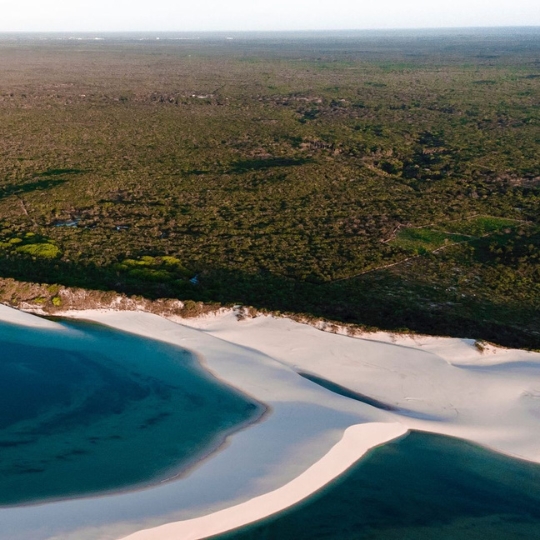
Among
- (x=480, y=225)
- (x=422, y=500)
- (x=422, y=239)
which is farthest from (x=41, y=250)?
(x=480, y=225)

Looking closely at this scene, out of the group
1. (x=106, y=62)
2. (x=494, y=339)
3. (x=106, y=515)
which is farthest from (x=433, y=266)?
(x=106, y=62)

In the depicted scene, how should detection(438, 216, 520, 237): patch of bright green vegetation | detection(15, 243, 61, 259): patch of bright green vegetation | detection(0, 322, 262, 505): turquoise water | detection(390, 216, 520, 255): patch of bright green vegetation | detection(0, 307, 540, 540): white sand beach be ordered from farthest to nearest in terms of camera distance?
detection(438, 216, 520, 237): patch of bright green vegetation
detection(390, 216, 520, 255): patch of bright green vegetation
detection(15, 243, 61, 259): patch of bright green vegetation
detection(0, 322, 262, 505): turquoise water
detection(0, 307, 540, 540): white sand beach

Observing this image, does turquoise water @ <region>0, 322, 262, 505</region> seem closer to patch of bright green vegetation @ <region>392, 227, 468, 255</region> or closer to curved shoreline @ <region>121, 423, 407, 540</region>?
curved shoreline @ <region>121, 423, 407, 540</region>

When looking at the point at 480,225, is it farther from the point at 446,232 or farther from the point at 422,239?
the point at 422,239

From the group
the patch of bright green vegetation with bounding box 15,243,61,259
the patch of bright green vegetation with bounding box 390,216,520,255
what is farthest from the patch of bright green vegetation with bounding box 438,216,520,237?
the patch of bright green vegetation with bounding box 15,243,61,259

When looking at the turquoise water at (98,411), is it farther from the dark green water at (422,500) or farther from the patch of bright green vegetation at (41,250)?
the patch of bright green vegetation at (41,250)

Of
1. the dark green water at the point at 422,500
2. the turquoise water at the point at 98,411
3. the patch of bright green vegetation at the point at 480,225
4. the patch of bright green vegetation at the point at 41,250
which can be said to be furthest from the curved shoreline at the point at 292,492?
the patch of bright green vegetation at the point at 480,225
